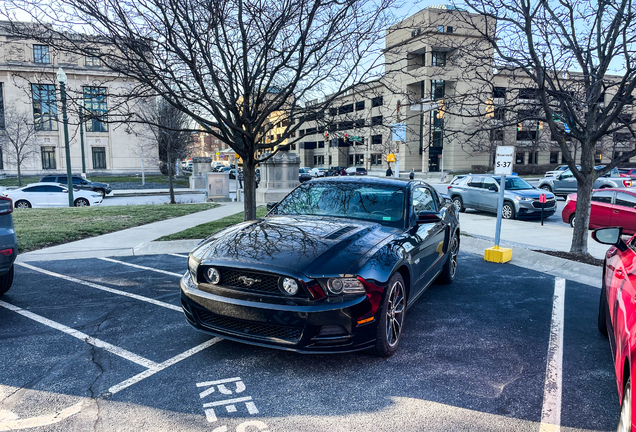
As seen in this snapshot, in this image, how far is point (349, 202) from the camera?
5.14m

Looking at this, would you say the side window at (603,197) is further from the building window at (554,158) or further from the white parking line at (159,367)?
the building window at (554,158)

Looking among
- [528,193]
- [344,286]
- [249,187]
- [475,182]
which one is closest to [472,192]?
[475,182]

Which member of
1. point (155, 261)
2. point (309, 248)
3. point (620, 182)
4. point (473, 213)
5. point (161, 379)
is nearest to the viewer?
point (161, 379)

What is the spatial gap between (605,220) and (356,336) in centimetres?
1214

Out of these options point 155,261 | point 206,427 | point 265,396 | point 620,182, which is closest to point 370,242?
point 265,396

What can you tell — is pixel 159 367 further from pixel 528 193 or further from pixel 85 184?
pixel 85 184

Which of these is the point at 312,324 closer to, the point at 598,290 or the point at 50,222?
the point at 598,290

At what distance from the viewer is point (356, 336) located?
A: 3.56 metres

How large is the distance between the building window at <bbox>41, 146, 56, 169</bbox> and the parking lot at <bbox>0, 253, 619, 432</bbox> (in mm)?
49659

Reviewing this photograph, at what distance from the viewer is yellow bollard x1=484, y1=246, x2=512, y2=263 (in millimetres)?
7973

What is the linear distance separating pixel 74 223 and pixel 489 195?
14.1 m

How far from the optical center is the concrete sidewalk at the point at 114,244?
27.7 feet

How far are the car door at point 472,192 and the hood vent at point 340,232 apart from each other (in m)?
14.3

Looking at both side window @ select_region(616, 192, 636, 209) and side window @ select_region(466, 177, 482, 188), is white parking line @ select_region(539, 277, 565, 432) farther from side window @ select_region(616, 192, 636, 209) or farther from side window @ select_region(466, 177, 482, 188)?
side window @ select_region(466, 177, 482, 188)
